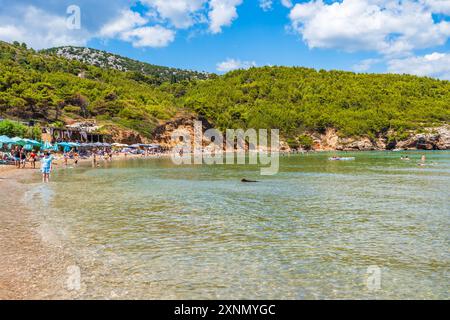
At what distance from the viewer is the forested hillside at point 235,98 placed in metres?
82.6

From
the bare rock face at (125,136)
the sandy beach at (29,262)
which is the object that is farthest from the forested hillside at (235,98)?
the sandy beach at (29,262)

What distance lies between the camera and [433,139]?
390ft

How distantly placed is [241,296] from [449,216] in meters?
10.4

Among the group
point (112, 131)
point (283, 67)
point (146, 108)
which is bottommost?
point (112, 131)

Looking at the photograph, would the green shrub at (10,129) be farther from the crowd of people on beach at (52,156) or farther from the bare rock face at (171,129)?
the bare rock face at (171,129)

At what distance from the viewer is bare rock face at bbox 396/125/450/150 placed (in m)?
118

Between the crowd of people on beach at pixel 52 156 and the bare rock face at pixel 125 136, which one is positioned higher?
the bare rock face at pixel 125 136

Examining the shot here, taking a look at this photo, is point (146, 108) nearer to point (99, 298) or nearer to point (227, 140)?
point (227, 140)

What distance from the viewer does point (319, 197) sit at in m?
18.7

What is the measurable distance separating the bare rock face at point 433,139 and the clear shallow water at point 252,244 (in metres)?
112

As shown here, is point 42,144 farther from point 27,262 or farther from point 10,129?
point 27,262

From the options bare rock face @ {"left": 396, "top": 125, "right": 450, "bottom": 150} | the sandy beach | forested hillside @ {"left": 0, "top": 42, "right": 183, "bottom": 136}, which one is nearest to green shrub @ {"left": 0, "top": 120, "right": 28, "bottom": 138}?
forested hillside @ {"left": 0, "top": 42, "right": 183, "bottom": 136}

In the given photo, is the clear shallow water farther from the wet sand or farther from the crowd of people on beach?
the crowd of people on beach

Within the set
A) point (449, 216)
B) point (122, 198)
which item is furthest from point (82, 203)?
point (449, 216)
